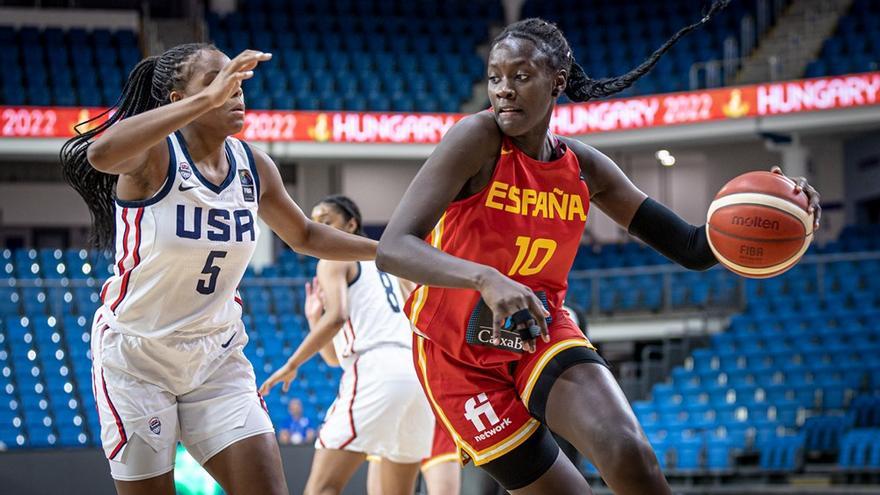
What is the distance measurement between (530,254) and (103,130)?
150 cm

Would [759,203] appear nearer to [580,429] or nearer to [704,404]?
[580,429]

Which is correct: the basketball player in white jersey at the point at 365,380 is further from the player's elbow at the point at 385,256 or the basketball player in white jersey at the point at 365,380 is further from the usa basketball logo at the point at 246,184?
the player's elbow at the point at 385,256

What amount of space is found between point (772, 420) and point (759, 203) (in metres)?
10.6

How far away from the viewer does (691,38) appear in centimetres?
2058

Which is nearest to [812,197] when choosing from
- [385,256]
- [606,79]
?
[606,79]

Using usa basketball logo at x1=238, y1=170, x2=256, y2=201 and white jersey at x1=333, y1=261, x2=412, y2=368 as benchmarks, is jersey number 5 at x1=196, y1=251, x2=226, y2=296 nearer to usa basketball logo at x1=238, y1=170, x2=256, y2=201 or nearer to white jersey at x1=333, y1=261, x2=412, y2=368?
usa basketball logo at x1=238, y1=170, x2=256, y2=201

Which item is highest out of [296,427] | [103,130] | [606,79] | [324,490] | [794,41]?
[794,41]

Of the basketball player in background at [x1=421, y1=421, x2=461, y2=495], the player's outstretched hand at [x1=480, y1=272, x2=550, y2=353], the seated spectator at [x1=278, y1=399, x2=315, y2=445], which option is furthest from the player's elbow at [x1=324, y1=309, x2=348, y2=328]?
the seated spectator at [x1=278, y1=399, x2=315, y2=445]

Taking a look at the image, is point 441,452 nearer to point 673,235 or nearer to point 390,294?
point 390,294

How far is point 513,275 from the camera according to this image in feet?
11.1

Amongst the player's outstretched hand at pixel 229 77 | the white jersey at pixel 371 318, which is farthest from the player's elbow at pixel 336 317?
the player's outstretched hand at pixel 229 77

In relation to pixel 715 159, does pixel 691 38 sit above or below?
above

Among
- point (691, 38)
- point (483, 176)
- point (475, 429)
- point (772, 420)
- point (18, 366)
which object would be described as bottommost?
point (772, 420)

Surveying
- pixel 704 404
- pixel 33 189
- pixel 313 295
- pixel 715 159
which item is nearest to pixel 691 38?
pixel 715 159
